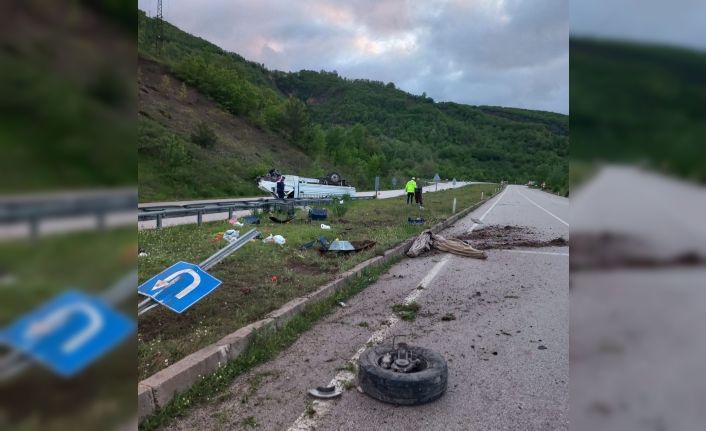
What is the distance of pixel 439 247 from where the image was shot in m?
10.5

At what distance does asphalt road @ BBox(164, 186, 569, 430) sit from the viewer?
316 centimetres

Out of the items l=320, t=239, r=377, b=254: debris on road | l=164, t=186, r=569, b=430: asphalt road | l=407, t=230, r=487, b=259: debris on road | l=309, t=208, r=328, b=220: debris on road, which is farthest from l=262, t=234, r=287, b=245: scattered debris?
l=309, t=208, r=328, b=220: debris on road

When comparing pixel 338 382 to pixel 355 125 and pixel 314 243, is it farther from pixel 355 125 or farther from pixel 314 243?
pixel 355 125

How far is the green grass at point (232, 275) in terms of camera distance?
4.22m

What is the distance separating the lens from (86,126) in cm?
63

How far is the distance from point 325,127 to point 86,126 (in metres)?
65.8

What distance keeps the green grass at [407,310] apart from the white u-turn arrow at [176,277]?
236cm

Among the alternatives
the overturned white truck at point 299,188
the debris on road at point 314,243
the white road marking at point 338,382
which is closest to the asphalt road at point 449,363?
the white road marking at point 338,382

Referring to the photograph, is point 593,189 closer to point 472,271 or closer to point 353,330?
point 353,330

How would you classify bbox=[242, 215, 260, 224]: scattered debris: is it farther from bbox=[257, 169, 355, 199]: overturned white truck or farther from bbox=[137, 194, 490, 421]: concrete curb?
bbox=[257, 169, 355, 199]: overturned white truck

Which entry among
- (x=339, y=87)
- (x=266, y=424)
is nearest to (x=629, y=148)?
(x=266, y=424)

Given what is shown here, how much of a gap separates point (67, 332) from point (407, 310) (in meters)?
5.36

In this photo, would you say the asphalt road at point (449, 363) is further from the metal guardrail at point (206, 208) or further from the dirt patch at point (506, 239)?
the metal guardrail at point (206, 208)

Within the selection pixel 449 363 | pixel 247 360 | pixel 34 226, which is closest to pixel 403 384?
pixel 449 363
